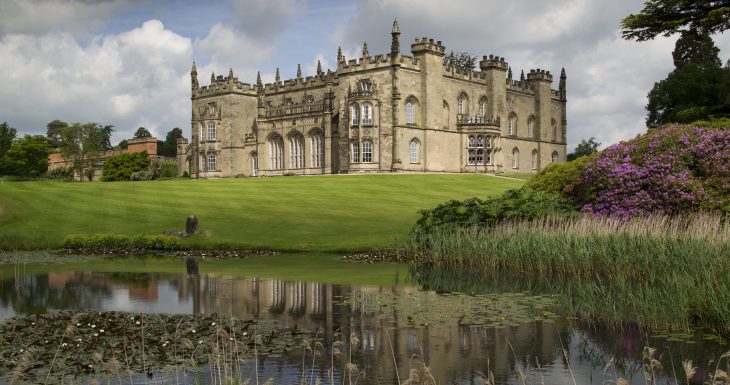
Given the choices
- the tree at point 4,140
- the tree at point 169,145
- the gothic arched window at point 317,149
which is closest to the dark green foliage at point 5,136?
the tree at point 4,140

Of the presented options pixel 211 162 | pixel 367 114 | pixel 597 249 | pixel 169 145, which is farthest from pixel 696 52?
pixel 169 145

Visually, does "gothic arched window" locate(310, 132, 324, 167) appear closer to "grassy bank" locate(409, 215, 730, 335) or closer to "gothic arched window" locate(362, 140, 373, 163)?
"gothic arched window" locate(362, 140, 373, 163)

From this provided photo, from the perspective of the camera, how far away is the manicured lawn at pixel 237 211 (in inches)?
1127

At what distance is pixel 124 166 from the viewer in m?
81.1

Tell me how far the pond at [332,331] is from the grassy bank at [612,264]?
691 mm

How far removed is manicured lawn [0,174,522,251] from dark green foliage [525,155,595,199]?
5.40m

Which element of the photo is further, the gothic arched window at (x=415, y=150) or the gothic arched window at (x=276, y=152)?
the gothic arched window at (x=276, y=152)

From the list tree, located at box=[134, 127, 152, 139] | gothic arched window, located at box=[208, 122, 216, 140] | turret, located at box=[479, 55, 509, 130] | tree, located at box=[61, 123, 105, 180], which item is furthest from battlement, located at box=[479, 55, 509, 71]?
tree, located at box=[134, 127, 152, 139]

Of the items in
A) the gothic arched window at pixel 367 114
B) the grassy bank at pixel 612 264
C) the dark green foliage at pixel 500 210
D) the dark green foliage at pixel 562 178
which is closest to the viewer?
the grassy bank at pixel 612 264

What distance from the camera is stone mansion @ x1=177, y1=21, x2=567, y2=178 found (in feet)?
209

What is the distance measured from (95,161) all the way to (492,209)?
74210mm

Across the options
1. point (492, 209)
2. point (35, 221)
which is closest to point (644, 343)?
point (492, 209)

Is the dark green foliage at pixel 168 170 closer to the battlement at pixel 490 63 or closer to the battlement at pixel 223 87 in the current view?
the battlement at pixel 223 87

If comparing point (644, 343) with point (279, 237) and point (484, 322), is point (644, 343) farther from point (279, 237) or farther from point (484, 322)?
point (279, 237)
